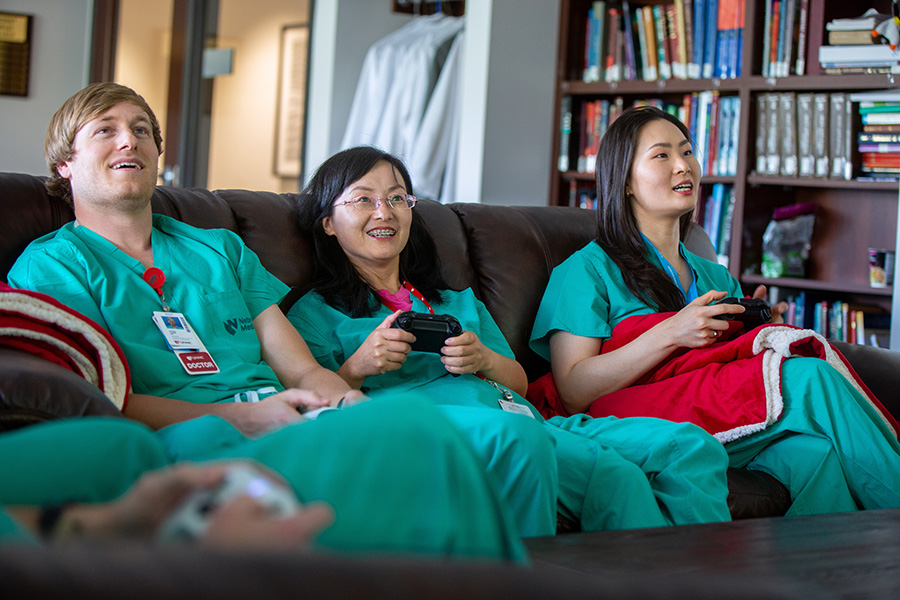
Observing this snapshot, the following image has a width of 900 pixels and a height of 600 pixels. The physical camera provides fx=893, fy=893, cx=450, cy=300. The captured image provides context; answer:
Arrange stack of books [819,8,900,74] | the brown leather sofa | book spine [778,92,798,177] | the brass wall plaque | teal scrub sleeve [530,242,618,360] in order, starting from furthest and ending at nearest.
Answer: the brass wall plaque → book spine [778,92,798,177] → stack of books [819,8,900,74] → teal scrub sleeve [530,242,618,360] → the brown leather sofa

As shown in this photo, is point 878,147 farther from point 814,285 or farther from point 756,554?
point 756,554

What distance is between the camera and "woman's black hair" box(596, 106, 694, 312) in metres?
2.16

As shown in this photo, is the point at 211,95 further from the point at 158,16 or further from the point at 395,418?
the point at 395,418

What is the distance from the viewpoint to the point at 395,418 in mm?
707

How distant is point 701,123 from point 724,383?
2.04 m

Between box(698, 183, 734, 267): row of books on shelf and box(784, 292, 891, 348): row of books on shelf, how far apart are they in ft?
1.10

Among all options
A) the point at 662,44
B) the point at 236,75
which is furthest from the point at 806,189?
the point at 236,75

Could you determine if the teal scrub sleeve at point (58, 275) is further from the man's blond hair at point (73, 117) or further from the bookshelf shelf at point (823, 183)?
the bookshelf shelf at point (823, 183)

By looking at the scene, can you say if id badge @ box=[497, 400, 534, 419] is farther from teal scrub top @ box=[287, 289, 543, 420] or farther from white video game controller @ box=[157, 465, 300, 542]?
white video game controller @ box=[157, 465, 300, 542]

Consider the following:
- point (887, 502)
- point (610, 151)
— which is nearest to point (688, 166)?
point (610, 151)

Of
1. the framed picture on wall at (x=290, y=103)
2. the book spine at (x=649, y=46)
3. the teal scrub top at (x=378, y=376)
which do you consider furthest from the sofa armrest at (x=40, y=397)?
the framed picture on wall at (x=290, y=103)

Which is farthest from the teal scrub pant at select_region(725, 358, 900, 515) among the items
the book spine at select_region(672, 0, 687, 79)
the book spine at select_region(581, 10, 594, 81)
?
the book spine at select_region(581, 10, 594, 81)

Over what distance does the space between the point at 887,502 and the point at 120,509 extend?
160 cm

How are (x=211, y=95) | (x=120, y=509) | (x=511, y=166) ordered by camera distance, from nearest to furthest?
(x=120, y=509), (x=511, y=166), (x=211, y=95)
